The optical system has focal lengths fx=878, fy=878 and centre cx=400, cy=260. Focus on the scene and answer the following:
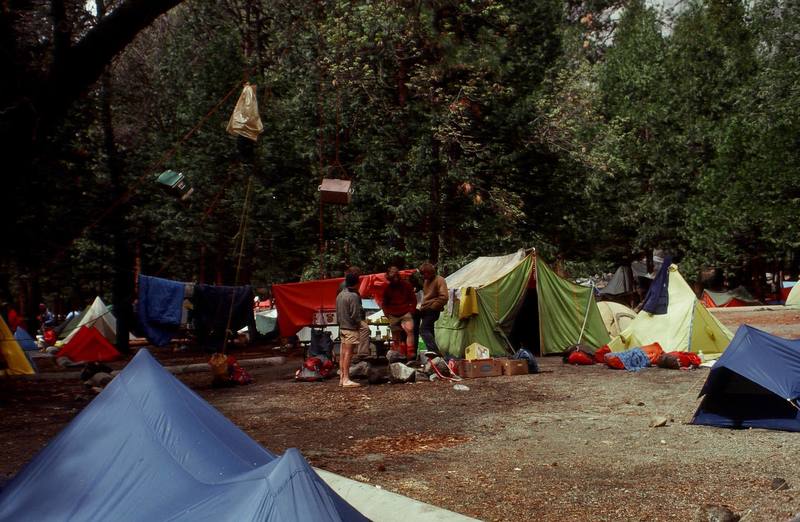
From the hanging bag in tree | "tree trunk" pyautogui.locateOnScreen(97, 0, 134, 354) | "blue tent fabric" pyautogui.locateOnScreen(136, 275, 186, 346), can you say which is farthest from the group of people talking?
"tree trunk" pyautogui.locateOnScreen(97, 0, 134, 354)

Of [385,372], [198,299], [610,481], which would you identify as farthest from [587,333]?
[610,481]

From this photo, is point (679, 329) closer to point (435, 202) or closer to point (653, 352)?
point (653, 352)

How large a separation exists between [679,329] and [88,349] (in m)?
12.4

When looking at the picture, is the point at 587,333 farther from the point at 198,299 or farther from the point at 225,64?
the point at 225,64

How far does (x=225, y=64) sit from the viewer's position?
2556 centimetres

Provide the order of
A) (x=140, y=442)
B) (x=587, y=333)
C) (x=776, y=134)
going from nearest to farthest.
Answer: (x=140, y=442) < (x=587, y=333) < (x=776, y=134)

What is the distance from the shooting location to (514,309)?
1706 cm

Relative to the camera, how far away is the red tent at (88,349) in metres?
19.0

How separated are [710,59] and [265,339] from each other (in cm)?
2425

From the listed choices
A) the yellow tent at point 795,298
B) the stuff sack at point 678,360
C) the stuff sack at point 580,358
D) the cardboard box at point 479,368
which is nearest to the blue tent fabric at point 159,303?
the cardboard box at point 479,368

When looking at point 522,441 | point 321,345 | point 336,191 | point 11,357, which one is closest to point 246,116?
point 336,191

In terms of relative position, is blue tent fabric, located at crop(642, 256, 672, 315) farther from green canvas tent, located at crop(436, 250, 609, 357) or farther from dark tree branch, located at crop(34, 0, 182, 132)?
dark tree branch, located at crop(34, 0, 182, 132)

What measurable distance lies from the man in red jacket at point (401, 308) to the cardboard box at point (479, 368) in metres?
1.27

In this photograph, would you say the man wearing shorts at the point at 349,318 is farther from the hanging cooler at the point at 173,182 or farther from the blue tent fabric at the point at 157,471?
the blue tent fabric at the point at 157,471
